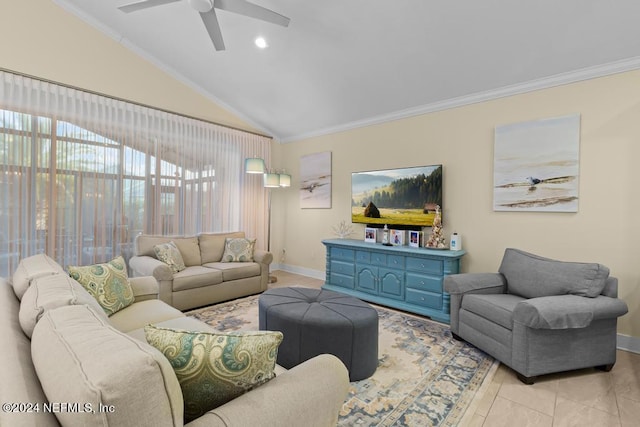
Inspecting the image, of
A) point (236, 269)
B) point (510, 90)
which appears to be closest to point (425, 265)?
point (510, 90)

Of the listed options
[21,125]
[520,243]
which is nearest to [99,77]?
[21,125]

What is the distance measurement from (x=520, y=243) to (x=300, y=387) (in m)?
3.29

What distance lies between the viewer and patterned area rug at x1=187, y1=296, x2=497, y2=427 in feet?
6.19

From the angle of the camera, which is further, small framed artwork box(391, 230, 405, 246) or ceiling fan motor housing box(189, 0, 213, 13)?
small framed artwork box(391, 230, 405, 246)

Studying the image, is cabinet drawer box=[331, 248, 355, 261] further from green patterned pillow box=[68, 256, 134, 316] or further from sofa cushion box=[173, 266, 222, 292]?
green patterned pillow box=[68, 256, 134, 316]

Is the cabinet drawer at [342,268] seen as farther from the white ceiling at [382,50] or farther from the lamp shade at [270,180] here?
the white ceiling at [382,50]

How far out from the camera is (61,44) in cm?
375

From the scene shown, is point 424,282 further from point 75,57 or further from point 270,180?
point 75,57

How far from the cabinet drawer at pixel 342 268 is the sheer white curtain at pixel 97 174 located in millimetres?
2097

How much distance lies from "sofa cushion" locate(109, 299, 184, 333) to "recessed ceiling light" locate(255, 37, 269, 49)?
3.08m

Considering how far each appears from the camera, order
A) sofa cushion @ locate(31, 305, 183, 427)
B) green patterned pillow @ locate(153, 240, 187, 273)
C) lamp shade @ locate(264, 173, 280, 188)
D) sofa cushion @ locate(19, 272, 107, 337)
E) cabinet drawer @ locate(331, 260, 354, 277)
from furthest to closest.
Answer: lamp shade @ locate(264, 173, 280, 188), cabinet drawer @ locate(331, 260, 354, 277), green patterned pillow @ locate(153, 240, 187, 273), sofa cushion @ locate(19, 272, 107, 337), sofa cushion @ locate(31, 305, 183, 427)

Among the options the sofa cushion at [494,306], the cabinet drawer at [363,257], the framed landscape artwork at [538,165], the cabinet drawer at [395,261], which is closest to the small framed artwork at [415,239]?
the cabinet drawer at [395,261]

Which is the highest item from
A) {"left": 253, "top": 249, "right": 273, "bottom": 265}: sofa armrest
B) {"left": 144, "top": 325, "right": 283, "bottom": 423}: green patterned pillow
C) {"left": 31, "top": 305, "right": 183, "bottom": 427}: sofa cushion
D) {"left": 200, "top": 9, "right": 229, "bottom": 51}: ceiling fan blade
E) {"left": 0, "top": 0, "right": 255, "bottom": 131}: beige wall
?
{"left": 0, "top": 0, "right": 255, "bottom": 131}: beige wall

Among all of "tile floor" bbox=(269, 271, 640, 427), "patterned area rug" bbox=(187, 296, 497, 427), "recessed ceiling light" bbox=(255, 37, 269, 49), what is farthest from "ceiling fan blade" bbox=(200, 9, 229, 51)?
"tile floor" bbox=(269, 271, 640, 427)
